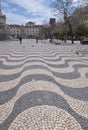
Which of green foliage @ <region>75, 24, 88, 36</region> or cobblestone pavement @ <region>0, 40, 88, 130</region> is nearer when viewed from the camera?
cobblestone pavement @ <region>0, 40, 88, 130</region>

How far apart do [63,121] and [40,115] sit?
1.63ft

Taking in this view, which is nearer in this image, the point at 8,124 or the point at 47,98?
the point at 8,124

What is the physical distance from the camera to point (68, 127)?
12.7 ft

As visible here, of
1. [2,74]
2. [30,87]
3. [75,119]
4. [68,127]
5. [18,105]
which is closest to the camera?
[68,127]

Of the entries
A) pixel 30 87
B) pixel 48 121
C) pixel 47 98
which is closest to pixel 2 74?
pixel 30 87

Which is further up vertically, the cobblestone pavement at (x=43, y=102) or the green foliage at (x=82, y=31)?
the green foliage at (x=82, y=31)

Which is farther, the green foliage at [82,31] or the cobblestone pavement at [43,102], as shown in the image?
the green foliage at [82,31]

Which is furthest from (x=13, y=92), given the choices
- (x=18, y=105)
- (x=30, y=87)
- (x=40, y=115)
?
(x=40, y=115)

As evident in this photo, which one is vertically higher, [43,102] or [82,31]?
[82,31]

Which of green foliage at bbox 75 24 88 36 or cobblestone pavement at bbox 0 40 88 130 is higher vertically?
green foliage at bbox 75 24 88 36

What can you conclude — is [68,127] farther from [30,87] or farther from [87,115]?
[30,87]

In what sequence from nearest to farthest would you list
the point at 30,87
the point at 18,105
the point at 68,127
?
the point at 68,127 < the point at 18,105 < the point at 30,87

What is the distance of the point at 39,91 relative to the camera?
596 cm

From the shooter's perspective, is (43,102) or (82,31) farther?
(82,31)
